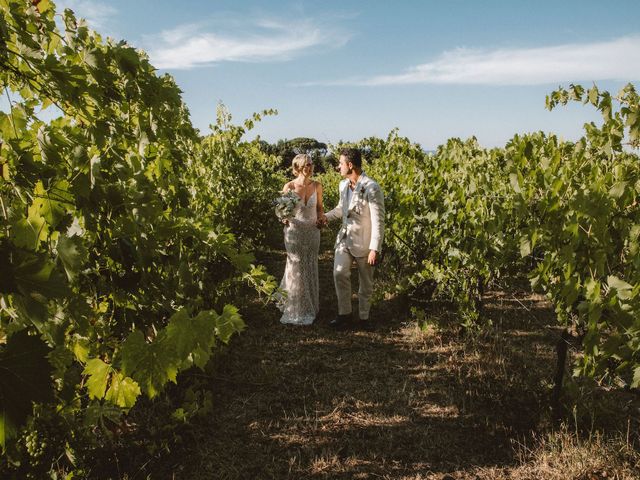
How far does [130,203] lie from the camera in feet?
5.17

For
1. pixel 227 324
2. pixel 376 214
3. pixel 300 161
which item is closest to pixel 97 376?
pixel 227 324

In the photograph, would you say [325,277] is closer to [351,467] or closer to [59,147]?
[351,467]

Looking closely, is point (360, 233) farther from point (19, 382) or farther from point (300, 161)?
point (19, 382)

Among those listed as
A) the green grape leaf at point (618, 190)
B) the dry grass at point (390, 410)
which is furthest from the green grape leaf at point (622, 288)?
the dry grass at point (390, 410)

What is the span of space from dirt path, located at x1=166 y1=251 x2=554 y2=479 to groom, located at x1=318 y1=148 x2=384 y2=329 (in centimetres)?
68

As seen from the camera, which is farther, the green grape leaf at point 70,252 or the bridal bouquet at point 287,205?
the bridal bouquet at point 287,205

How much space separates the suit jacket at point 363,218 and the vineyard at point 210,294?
2.36 ft

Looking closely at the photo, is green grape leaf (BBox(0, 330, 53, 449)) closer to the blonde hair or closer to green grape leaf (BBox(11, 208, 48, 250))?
green grape leaf (BBox(11, 208, 48, 250))

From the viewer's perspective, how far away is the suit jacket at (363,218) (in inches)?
191

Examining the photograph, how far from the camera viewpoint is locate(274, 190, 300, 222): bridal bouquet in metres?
5.29

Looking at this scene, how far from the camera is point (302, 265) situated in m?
5.66

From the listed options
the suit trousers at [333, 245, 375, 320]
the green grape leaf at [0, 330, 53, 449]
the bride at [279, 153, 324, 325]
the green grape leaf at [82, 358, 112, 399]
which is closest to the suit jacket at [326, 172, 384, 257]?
the suit trousers at [333, 245, 375, 320]

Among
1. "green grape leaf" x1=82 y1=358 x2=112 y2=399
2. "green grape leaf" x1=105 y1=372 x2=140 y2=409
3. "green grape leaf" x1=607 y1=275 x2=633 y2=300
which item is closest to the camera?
"green grape leaf" x1=82 y1=358 x2=112 y2=399

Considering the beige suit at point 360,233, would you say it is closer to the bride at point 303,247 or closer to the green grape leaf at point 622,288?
the bride at point 303,247
